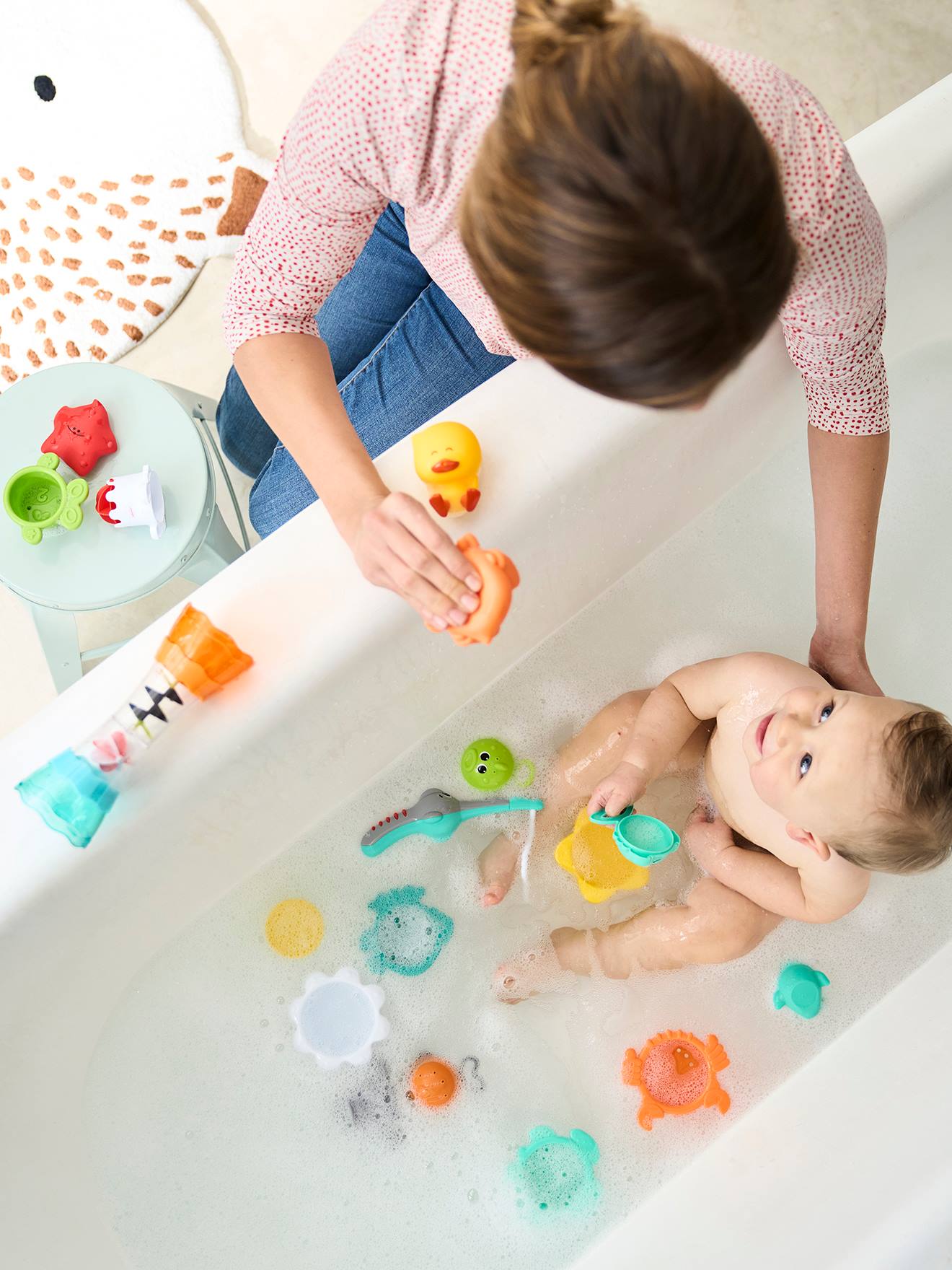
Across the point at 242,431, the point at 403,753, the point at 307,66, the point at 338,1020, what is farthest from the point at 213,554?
the point at 307,66

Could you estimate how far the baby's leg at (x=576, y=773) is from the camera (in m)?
1.24

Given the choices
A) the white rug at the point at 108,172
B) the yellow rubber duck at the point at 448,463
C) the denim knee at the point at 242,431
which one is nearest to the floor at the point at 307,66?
the white rug at the point at 108,172

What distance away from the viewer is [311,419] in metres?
0.89

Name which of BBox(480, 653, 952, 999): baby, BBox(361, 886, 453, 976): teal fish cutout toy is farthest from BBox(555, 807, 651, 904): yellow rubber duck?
BBox(361, 886, 453, 976): teal fish cutout toy

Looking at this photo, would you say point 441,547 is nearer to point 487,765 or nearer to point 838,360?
point 838,360

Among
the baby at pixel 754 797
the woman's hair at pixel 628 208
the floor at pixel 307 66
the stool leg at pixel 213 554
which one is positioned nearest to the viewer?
the woman's hair at pixel 628 208

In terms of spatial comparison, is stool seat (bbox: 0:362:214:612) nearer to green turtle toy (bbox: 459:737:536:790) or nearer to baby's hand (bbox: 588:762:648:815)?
→ green turtle toy (bbox: 459:737:536:790)

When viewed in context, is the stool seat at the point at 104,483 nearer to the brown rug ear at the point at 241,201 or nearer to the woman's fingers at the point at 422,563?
the woman's fingers at the point at 422,563

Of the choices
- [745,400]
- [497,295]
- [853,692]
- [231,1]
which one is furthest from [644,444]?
[231,1]

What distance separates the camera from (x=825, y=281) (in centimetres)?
76

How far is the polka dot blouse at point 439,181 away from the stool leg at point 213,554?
0.51m

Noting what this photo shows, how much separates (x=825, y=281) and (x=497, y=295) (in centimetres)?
31

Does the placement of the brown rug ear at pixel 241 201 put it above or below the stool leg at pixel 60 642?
above

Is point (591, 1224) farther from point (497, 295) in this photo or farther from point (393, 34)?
point (393, 34)
